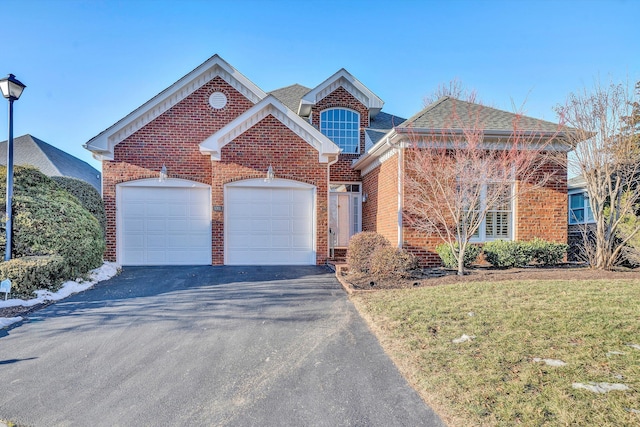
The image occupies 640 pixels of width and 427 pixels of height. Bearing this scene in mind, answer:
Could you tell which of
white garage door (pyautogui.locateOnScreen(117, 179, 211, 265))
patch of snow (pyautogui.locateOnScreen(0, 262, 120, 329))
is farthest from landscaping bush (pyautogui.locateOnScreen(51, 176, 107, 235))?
patch of snow (pyautogui.locateOnScreen(0, 262, 120, 329))

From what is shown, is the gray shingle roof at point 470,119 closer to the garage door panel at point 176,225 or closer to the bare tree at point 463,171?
the bare tree at point 463,171

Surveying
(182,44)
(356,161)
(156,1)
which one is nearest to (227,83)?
(182,44)

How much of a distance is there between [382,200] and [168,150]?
680 cm

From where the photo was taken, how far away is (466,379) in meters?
3.48

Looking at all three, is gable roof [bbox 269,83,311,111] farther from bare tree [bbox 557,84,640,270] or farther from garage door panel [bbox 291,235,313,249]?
bare tree [bbox 557,84,640,270]

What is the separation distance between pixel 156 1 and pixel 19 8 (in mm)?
3228

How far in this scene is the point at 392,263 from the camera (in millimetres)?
7820

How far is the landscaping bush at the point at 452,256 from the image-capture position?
9008 mm

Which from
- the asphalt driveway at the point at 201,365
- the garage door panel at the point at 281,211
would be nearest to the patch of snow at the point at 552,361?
the asphalt driveway at the point at 201,365

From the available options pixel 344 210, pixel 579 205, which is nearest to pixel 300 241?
pixel 344 210

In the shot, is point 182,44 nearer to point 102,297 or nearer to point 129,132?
point 129,132

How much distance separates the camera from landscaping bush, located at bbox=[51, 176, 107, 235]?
33.1 feet

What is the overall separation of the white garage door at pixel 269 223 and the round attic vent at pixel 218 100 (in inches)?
117

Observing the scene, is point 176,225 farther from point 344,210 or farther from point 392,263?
point 392,263
